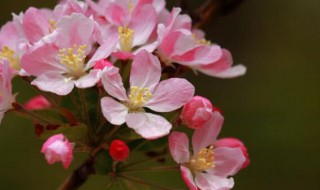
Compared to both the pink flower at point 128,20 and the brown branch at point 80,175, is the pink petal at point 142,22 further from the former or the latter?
the brown branch at point 80,175

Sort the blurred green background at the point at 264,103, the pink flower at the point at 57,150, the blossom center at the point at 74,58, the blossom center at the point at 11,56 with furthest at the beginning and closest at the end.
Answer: the blurred green background at the point at 264,103
the blossom center at the point at 11,56
the blossom center at the point at 74,58
the pink flower at the point at 57,150

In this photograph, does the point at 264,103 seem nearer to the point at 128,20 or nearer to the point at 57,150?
the point at 128,20

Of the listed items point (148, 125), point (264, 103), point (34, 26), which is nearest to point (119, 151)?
point (148, 125)

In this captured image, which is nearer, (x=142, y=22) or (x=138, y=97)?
(x=138, y=97)

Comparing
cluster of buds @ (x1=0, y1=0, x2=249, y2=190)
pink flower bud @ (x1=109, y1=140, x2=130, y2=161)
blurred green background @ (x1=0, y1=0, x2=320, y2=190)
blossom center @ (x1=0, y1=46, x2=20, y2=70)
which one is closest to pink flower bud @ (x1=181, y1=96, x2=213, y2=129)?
cluster of buds @ (x1=0, y1=0, x2=249, y2=190)

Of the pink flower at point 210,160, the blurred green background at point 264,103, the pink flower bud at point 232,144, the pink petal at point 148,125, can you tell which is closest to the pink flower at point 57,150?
the pink petal at point 148,125
